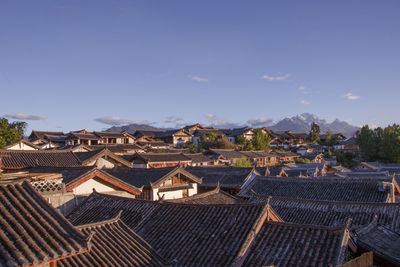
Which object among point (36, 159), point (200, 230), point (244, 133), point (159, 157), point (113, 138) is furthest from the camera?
point (244, 133)

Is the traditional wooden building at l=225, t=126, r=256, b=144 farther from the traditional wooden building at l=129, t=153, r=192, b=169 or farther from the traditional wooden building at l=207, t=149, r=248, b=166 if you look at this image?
the traditional wooden building at l=129, t=153, r=192, b=169

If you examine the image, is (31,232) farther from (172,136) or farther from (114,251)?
(172,136)

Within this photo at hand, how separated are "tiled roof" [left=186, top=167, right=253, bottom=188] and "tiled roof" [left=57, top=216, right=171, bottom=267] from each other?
21.5 meters

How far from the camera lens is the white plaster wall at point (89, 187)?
50.4 ft

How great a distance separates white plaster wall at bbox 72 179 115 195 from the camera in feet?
50.4

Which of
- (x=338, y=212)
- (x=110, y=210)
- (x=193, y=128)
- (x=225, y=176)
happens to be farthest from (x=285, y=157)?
(x=110, y=210)

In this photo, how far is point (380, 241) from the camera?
1173 centimetres

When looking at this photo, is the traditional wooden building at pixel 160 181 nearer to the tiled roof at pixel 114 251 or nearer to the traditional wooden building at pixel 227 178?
the traditional wooden building at pixel 227 178

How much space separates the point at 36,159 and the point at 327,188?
23.4 metres

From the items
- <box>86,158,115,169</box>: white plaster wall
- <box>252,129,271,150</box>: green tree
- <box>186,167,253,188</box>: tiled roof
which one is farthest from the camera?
<box>252,129,271,150</box>: green tree

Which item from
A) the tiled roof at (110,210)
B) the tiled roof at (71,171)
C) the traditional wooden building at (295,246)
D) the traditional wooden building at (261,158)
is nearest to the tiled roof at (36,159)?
the tiled roof at (71,171)

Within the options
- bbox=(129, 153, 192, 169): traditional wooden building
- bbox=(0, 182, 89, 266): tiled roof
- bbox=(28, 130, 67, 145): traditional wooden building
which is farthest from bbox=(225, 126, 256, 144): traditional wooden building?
bbox=(0, 182, 89, 266): tiled roof

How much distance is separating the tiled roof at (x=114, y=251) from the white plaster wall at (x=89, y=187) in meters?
6.52

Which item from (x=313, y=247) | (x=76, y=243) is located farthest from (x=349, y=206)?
(x=76, y=243)
